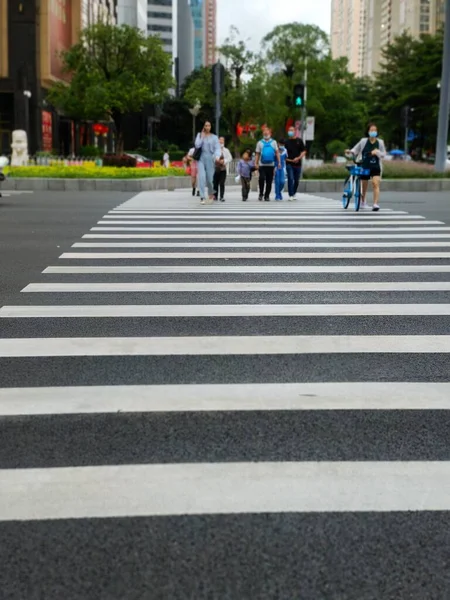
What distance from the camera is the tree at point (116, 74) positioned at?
Result: 57125 mm

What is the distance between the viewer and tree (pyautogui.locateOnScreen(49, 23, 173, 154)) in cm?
5712

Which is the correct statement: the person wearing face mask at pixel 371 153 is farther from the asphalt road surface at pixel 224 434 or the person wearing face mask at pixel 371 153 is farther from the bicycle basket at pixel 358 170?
the asphalt road surface at pixel 224 434

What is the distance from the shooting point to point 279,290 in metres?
8.96

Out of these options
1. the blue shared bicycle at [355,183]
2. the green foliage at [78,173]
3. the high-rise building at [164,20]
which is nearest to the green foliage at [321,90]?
the green foliage at [78,173]

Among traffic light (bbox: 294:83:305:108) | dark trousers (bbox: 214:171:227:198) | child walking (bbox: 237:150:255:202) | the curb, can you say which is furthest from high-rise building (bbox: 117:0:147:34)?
child walking (bbox: 237:150:255:202)

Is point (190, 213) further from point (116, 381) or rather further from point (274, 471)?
point (274, 471)

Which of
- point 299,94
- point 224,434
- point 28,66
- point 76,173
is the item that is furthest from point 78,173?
point 28,66

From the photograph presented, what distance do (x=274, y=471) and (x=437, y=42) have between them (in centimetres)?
7809

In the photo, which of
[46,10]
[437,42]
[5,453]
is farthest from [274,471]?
[437,42]

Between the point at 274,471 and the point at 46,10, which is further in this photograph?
the point at 46,10

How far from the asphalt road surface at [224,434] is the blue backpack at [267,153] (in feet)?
41.3

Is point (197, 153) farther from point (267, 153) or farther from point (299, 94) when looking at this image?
point (299, 94)

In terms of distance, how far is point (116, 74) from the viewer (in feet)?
193

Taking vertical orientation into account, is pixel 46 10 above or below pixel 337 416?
above
